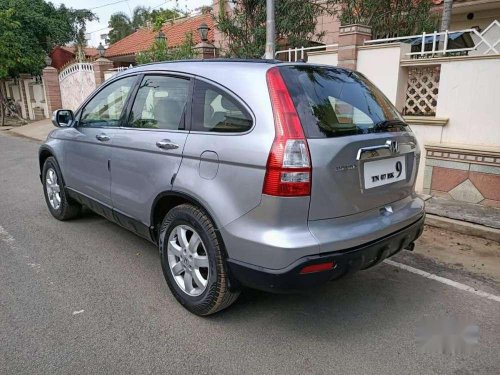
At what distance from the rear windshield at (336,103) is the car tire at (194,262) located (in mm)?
930

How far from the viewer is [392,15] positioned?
812 cm

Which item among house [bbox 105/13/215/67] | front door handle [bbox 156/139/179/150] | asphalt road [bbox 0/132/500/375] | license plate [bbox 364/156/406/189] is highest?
house [bbox 105/13/215/67]

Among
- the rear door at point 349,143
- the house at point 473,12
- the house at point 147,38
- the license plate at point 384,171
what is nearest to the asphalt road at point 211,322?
the rear door at point 349,143

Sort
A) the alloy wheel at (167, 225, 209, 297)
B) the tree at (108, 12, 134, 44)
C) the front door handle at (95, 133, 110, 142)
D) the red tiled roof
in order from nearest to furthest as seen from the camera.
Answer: the alloy wheel at (167, 225, 209, 297) → the front door handle at (95, 133, 110, 142) → the red tiled roof → the tree at (108, 12, 134, 44)

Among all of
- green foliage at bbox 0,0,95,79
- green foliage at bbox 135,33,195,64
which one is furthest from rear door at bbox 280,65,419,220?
green foliage at bbox 0,0,95,79

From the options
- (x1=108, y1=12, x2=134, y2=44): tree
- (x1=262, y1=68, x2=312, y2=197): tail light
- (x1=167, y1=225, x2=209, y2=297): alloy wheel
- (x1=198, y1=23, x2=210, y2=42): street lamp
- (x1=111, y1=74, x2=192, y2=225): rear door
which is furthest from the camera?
(x1=108, y1=12, x2=134, y2=44): tree

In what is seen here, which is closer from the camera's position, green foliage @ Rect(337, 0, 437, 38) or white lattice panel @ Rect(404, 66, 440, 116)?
white lattice panel @ Rect(404, 66, 440, 116)

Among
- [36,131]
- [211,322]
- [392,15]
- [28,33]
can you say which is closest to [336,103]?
[211,322]

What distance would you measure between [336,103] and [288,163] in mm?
709

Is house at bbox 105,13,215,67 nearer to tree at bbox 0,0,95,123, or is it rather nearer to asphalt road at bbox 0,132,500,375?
tree at bbox 0,0,95,123

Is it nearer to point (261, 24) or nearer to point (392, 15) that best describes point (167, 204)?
point (392, 15)

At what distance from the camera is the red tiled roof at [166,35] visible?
19.0 m

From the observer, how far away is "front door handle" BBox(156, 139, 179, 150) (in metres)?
2.90

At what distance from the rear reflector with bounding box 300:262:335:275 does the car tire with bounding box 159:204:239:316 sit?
1.80ft
